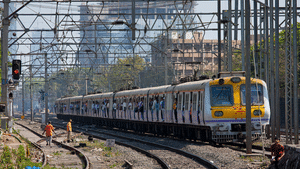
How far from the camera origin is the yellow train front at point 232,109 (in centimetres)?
1884

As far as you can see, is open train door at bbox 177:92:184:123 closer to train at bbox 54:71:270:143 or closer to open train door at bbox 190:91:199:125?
train at bbox 54:71:270:143

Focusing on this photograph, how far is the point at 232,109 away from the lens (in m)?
19.0

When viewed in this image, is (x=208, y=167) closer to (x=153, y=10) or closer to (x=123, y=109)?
(x=123, y=109)

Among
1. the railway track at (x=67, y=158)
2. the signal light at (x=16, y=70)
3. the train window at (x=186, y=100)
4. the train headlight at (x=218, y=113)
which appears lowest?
the railway track at (x=67, y=158)

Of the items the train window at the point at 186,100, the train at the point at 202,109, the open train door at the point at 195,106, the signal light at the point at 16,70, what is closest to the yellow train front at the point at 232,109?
the train at the point at 202,109

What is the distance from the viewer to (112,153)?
750 inches

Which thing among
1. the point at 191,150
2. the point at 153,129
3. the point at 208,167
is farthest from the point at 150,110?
the point at 208,167

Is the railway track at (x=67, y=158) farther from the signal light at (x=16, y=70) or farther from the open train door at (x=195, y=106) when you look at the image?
the open train door at (x=195, y=106)

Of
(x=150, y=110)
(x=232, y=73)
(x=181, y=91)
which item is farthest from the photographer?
(x=150, y=110)

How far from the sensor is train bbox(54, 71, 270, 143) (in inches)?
745

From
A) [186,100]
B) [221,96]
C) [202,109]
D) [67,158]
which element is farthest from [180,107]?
[67,158]

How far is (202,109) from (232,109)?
125 centimetres

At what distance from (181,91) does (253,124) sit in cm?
511

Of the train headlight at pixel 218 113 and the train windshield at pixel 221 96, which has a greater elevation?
the train windshield at pixel 221 96
